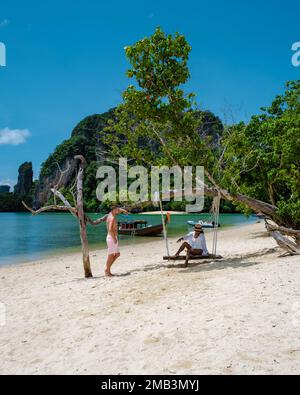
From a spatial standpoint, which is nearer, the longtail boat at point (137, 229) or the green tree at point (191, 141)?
the green tree at point (191, 141)

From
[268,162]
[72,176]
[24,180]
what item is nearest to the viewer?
[268,162]

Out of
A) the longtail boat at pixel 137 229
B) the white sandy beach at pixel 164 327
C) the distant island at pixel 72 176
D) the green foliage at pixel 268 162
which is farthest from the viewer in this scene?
the distant island at pixel 72 176

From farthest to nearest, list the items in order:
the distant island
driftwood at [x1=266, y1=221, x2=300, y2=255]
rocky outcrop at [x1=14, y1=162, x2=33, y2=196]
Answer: rocky outcrop at [x1=14, y1=162, x2=33, y2=196]
the distant island
driftwood at [x1=266, y1=221, x2=300, y2=255]

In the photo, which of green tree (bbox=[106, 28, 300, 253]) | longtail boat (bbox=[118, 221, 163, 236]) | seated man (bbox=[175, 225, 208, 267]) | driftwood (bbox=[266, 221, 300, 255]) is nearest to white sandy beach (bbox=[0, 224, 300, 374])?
seated man (bbox=[175, 225, 208, 267])

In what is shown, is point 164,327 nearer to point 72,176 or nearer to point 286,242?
point 286,242

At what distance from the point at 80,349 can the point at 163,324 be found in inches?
48.4

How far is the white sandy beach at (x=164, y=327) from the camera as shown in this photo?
163 inches

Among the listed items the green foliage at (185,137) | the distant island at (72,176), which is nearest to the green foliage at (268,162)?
the green foliage at (185,137)

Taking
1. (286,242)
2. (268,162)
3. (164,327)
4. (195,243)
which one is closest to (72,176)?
Result: (268,162)

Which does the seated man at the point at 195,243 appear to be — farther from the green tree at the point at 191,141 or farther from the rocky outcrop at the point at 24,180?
the rocky outcrop at the point at 24,180

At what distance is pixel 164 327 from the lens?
206 inches

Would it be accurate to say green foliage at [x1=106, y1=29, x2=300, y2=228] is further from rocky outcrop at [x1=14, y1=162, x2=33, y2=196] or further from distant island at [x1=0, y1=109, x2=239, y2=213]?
rocky outcrop at [x1=14, y1=162, x2=33, y2=196]

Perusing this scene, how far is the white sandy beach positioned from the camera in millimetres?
4137

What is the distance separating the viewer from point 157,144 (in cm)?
1346
